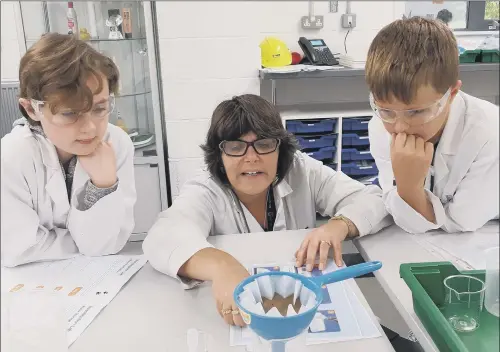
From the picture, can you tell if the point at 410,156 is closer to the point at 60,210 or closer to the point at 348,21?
the point at 60,210

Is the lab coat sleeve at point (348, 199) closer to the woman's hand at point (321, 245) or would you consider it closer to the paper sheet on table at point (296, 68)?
the woman's hand at point (321, 245)

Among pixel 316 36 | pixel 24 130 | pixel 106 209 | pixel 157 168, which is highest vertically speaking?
pixel 316 36

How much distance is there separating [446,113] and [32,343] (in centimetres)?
60

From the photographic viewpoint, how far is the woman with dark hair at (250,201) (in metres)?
0.79

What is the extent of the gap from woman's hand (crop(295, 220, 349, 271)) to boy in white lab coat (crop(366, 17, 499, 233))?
11 centimetres

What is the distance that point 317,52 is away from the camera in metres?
2.04

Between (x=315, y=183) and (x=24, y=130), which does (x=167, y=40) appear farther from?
(x=24, y=130)

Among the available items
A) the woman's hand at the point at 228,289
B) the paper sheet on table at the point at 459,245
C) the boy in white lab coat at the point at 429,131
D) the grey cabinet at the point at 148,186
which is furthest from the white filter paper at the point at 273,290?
the grey cabinet at the point at 148,186

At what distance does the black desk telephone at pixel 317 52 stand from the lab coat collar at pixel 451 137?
4.24 feet

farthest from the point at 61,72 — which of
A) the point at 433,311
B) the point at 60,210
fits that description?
the point at 433,311

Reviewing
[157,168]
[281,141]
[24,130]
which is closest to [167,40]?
[157,168]

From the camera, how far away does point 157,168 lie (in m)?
1.74

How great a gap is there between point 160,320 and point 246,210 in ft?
1.48

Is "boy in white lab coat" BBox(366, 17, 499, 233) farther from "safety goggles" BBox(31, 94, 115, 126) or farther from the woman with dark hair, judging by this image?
→ "safety goggles" BBox(31, 94, 115, 126)
